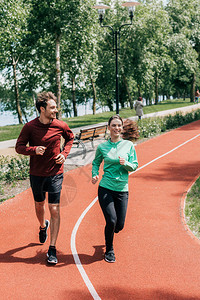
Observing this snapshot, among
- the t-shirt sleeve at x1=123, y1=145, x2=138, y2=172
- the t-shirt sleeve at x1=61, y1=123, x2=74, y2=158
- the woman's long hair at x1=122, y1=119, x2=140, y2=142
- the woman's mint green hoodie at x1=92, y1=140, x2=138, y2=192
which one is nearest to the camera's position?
the t-shirt sleeve at x1=123, y1=145, x2=138, y2=172

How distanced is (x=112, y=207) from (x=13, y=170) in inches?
237

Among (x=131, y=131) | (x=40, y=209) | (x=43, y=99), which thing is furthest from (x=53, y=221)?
(x=131, y=131)

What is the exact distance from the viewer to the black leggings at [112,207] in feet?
15.5

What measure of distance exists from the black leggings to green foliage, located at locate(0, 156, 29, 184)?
5643 mm

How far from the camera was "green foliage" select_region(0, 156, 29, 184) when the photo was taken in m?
9.88

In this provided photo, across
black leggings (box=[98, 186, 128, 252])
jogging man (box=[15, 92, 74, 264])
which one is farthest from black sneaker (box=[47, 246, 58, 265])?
black leggings (box=[98, 186, 128, 252])

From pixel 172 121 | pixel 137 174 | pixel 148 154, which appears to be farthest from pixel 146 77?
pixel 137 174

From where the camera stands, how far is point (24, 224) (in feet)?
22.2

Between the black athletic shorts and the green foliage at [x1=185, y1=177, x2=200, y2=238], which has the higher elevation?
the black athletic shorts

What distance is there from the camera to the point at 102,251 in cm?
551

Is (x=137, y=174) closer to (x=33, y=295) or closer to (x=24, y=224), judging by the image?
(x=24, y=224)

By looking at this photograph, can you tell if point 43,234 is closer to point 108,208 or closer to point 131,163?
point 108,208

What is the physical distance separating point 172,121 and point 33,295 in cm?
1924

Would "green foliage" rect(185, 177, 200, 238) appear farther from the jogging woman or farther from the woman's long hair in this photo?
the woman's long hair
